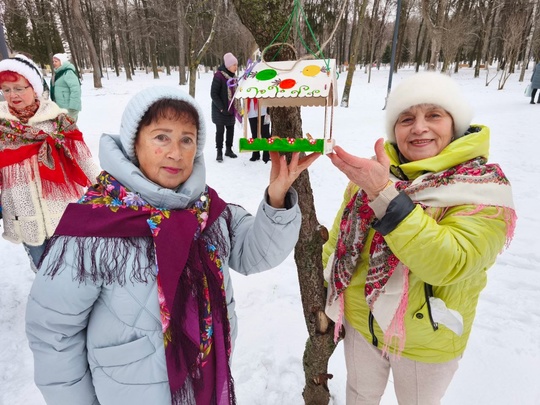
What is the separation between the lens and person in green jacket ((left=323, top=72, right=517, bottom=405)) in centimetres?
126

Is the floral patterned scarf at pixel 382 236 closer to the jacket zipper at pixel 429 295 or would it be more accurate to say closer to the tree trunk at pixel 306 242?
the jacket zipper at pixel 429 295

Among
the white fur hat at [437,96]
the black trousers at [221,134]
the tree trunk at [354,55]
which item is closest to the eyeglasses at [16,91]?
the white fur hat at [437,96]

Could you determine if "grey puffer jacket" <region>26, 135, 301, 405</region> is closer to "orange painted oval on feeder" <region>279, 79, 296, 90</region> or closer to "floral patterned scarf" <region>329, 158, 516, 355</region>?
"floral patterned scarf" <region>329, 158, 516, 355</region>

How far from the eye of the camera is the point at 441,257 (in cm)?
123

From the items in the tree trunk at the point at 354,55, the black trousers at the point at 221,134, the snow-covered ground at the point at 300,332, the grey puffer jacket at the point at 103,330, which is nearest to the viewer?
the grey puffer jacket at the point at 103,330

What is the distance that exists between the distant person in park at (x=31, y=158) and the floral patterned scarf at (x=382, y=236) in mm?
2300

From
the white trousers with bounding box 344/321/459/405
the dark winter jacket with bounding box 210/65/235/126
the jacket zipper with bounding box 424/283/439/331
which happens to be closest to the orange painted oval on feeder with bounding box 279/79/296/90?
the jacket zipper with bounding box 424/283/439/331

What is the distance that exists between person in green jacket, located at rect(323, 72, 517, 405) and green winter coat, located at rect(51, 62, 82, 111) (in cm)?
625

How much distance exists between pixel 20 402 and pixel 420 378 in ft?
8.45

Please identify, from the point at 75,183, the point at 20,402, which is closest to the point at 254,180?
the point at 75,183

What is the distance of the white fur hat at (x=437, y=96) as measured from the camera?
4.83 feet

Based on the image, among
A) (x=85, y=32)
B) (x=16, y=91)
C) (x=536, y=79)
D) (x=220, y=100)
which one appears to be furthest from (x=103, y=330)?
(x=85, y=32)

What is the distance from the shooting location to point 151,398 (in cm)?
132

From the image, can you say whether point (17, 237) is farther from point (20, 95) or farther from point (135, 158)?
point (135, 158)
